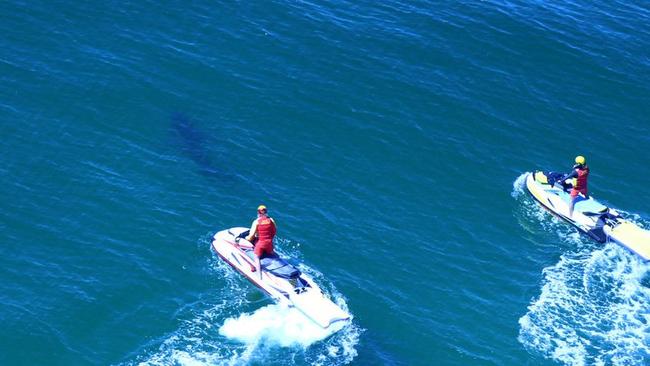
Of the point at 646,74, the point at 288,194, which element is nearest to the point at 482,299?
the point at 288,194

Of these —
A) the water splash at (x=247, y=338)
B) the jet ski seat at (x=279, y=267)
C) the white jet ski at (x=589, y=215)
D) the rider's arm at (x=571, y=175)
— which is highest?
the rider's arm at (x=571, y=175)

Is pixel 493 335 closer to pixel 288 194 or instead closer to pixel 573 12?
pixel 288 194

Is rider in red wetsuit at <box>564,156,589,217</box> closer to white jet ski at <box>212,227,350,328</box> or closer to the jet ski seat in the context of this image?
white jet ski at <box>212,227,350,328</box>

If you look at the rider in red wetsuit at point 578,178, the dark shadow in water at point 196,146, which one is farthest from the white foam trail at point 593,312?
the dark shadow in water at point 196,146

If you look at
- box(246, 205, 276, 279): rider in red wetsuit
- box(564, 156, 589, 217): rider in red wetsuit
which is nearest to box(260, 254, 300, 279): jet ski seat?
box(246, 205, 276, 279): rider in red wetsuit

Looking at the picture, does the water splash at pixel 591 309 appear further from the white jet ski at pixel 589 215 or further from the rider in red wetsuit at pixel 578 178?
the rider in red wetsuit at pixel 578 178

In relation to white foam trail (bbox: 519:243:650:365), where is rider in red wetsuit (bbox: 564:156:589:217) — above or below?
above

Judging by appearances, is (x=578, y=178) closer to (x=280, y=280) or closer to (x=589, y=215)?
(x=589, y=215)
